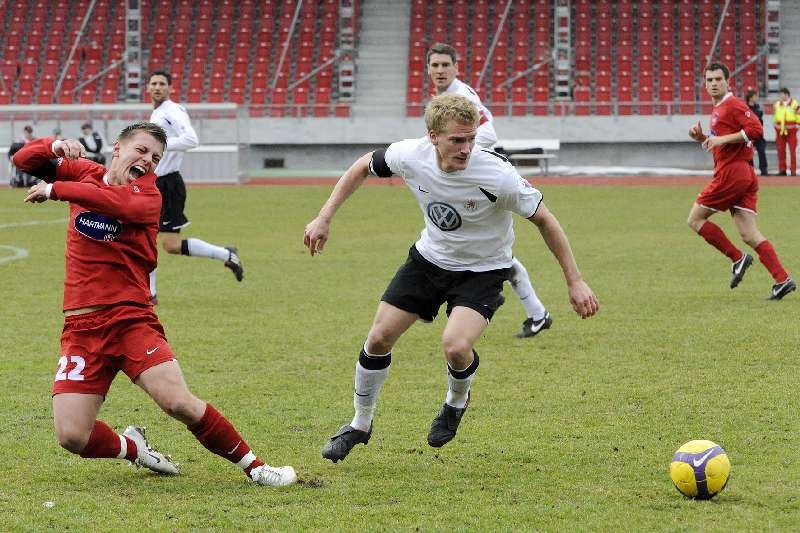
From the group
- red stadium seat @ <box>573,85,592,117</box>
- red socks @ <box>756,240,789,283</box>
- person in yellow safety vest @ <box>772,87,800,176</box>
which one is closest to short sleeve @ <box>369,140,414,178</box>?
red socks @ <box>756,240,789,283</box>

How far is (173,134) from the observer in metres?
12.2

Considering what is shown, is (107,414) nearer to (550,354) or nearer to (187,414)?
(187,414)

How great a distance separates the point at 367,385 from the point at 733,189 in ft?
21.9

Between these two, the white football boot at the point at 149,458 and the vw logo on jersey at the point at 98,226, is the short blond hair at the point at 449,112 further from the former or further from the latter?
the white football boot at the point at 149,458

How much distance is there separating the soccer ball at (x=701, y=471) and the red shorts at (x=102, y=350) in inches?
86.7

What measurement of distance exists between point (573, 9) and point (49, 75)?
17059 millimetres

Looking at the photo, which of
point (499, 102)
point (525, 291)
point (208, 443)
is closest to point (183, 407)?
point (208, 443)

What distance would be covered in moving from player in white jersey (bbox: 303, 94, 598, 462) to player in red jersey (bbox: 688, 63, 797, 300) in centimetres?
601

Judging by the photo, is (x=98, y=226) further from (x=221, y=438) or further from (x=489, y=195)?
(x=489, y=195)

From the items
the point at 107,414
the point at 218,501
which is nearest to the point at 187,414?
the point at 218,501

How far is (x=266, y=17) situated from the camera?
4284 cm

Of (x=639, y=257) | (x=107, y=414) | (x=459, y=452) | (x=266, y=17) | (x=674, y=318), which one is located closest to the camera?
(x=459, y=452)

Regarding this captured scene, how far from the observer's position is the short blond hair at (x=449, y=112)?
18.6 ft

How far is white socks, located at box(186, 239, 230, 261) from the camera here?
1239cm
